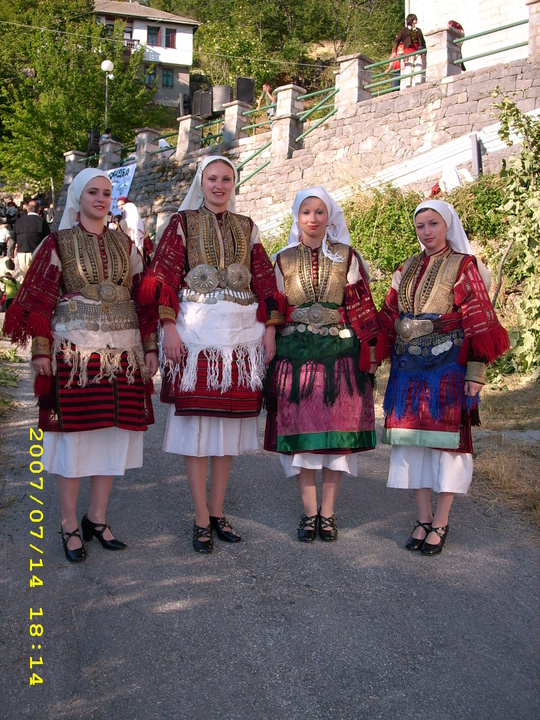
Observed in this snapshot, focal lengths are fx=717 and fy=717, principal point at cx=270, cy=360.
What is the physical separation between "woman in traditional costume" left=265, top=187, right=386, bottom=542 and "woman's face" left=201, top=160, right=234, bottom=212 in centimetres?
41

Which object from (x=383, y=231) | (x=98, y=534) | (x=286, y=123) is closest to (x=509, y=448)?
(x=98, y=534)

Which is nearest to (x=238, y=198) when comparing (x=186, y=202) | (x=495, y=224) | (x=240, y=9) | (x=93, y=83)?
(x=495, y=224)

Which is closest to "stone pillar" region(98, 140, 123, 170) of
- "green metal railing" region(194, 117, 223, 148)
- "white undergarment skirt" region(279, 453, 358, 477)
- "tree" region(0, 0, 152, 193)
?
"green metal railing" region(194, 117, 223, 148)

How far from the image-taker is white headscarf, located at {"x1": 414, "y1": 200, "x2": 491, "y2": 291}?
3871mm

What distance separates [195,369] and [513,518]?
2.18 meters

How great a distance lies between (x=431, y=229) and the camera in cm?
390

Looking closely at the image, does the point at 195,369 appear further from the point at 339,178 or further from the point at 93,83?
the point at 93,83

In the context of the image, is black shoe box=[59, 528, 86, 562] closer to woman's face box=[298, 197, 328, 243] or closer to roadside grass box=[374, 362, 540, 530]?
woman's face box=[298, 197, 328, 243]

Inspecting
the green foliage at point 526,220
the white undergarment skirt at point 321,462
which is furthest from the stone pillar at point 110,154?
the white undergarment skirt at point 321,462

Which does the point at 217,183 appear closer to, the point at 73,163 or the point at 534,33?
the point at 534,33

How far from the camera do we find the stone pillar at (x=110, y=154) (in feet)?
76.9

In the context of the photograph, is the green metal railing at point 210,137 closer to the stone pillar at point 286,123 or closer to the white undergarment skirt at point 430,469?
the stone pillar at point 286,123

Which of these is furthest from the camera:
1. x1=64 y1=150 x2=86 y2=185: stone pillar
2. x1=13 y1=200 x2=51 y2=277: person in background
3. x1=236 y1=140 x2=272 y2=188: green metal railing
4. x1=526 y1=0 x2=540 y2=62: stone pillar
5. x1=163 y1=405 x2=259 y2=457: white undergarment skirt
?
x1=64 y1=150 x2=86 y2=185: stone pillar

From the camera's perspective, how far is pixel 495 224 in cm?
1044
